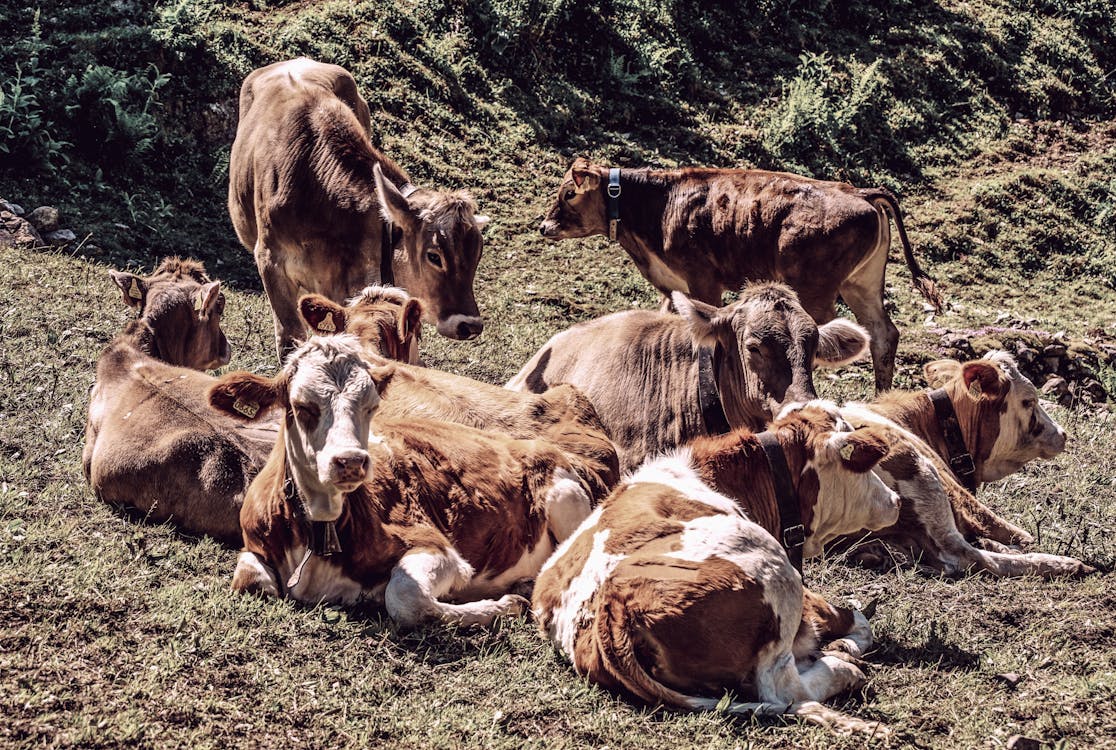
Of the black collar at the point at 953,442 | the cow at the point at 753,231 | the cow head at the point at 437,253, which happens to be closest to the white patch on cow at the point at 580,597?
the black collar at the point at 953,442

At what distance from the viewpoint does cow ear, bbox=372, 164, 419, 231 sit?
381 inches

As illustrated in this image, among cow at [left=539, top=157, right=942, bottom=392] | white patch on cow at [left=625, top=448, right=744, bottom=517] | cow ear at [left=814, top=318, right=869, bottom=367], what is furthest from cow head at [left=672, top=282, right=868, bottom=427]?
cow at [left=539, top=157, right=942, bottom=392]

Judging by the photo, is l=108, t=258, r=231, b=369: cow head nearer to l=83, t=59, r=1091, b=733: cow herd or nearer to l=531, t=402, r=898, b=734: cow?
l=83, t=59, r=1091, b=733: cow herd

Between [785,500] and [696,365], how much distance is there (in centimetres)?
217

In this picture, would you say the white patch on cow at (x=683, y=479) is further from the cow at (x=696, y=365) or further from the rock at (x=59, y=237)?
the rock at (x=59, y=237)

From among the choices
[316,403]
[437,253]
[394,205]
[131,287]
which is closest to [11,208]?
[131,287]

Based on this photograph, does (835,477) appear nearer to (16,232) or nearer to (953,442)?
(953,442)

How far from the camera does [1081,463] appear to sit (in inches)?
394

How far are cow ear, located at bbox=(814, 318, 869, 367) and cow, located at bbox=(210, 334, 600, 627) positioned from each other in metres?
2.30

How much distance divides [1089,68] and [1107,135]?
2288 millimetres

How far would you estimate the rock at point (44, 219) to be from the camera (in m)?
12.8

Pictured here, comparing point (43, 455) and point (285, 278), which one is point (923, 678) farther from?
point (285, 278)

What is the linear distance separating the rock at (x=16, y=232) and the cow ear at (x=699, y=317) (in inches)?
296

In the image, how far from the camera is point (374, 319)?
8594mm
